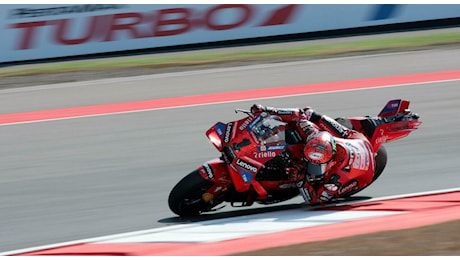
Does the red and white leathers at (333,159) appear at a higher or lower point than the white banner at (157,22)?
lower

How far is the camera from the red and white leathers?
26.2 ft

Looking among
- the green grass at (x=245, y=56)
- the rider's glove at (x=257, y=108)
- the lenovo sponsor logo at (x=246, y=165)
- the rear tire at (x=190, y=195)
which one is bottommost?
the rear tire at (x=190, y=195)

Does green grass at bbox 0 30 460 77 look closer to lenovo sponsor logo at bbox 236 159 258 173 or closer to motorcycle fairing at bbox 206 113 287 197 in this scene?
motorcycle fairing at bbox 206 113 287 197

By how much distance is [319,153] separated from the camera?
25.4 ft

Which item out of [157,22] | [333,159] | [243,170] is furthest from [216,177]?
[157,22]

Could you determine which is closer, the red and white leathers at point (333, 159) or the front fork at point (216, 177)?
the front fork at point (216, 177)

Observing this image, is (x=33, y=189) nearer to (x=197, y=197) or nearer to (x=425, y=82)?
(x=197, y=197)

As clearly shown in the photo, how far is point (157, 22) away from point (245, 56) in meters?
2.98

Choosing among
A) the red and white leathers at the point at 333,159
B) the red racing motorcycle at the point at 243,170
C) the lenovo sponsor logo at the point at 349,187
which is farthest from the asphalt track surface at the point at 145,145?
the lenovo sponsor logo at the point at 349,187

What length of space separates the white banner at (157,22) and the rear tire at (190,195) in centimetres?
1378

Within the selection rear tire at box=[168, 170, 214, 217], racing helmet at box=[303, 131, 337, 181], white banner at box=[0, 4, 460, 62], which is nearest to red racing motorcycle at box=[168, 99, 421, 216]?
rear tire at box=[168, 170, 214, 217]

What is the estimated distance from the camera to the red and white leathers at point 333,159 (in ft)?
26.2

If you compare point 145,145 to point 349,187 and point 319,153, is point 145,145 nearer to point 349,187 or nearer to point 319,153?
point 349,187

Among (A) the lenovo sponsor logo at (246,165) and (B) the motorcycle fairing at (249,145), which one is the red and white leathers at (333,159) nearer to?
(B) the motorcycle fairing at (249,145)
